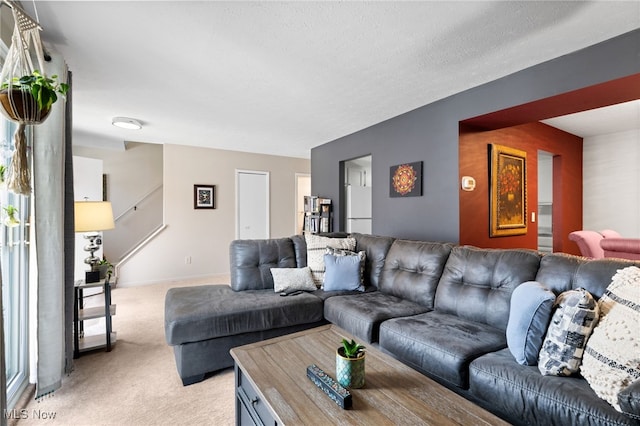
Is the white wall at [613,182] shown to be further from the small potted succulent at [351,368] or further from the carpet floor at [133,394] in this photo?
the carpet floor at [133,394]

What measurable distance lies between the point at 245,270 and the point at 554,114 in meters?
3.31

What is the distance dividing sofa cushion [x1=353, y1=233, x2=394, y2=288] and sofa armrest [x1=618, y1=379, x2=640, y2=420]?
6.52 ft

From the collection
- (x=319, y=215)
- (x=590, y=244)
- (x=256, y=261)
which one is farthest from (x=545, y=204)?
(x=256, y=261)

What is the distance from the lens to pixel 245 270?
2.91m

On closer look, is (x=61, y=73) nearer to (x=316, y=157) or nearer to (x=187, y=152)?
(x=187, y=152)

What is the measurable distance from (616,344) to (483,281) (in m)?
0.88

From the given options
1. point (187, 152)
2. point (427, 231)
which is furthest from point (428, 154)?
point (187, 152)

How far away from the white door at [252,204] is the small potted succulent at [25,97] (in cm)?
464

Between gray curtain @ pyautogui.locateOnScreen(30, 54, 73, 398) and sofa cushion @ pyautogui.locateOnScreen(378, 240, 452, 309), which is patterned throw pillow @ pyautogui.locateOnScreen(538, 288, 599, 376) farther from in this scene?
gray curtain @ pyautogui.locateOnScreen(30, 54, 73, 398)

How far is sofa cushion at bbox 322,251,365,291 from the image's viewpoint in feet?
9.52

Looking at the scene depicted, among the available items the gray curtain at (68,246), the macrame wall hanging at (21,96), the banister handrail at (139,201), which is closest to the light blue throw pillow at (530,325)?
the macrame wall hanging at (21,96)

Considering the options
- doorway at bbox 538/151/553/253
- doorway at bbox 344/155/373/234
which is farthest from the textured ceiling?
doorway at bbox 538/151/553/253

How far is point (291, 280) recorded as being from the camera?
2.83m

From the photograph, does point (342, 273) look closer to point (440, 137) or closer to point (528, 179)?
point (440, 137)
